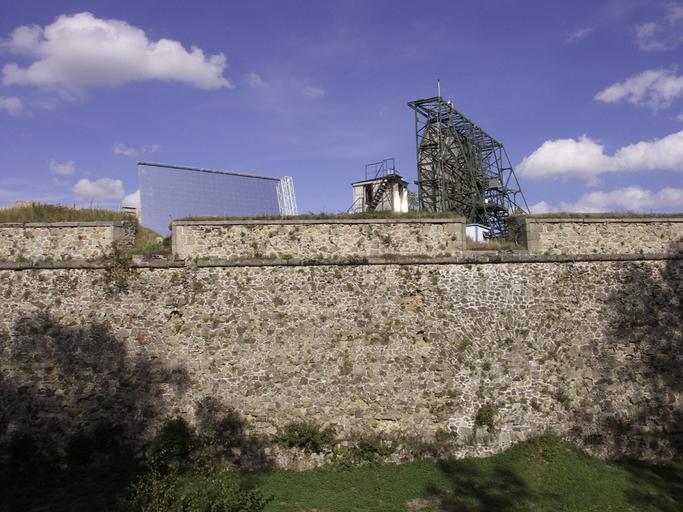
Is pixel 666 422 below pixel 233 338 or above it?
below

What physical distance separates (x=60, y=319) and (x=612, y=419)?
12423 millimetres

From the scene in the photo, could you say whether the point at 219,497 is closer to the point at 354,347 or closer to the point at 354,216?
the point at 354,347

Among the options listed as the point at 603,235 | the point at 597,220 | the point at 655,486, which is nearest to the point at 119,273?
the point at 597,220

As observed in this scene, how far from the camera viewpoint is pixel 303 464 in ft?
34.7

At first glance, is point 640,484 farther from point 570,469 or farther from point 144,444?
point 144,444

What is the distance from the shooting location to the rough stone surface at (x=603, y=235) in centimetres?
1193

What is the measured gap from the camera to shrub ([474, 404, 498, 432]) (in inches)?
431

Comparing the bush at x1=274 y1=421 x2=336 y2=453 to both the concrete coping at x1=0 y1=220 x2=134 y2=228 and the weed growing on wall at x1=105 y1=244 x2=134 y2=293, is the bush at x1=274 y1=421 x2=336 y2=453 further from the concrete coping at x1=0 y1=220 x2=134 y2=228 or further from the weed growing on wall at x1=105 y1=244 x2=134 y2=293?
the concrete coping at x1=0 y1=220 x2=134 y2=228

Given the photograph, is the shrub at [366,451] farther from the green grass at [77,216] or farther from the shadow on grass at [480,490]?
the green grass at [77,216]

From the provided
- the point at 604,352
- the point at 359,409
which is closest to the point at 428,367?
the point at 359,409

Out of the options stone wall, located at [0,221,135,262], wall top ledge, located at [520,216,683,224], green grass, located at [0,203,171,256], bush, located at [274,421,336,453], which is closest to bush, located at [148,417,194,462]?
bush, located at [274,421,336,453]

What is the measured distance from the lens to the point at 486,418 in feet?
35.9

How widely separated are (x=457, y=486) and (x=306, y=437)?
3.17 m

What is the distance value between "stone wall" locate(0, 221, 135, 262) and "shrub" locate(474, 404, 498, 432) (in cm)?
895
